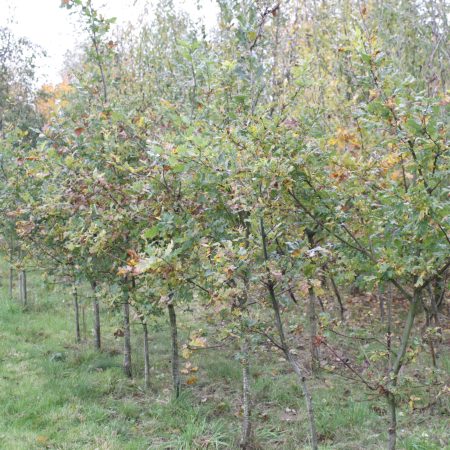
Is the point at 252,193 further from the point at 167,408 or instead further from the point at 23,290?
the point at 23,290

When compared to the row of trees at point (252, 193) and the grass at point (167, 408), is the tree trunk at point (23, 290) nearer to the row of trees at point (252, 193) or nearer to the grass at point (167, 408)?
the grass at point (167, 408)

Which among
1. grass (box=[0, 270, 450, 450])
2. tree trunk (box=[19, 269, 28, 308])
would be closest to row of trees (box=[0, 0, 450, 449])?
grass (box=[0, 270, 450, 450])

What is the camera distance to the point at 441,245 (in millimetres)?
3115

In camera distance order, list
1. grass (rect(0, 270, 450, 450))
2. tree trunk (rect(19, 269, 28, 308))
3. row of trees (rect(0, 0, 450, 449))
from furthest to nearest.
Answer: tree trunk (rect(19, 269, 28, 308)), grass (rect(0, 270, 450, 450)), row of trees (rect(0, 0, 450, 449))

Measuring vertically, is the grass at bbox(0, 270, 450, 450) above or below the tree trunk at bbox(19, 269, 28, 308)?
below

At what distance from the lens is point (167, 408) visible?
5445 mm

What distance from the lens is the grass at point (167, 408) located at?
4.73 m

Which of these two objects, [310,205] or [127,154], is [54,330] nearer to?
[127,154]

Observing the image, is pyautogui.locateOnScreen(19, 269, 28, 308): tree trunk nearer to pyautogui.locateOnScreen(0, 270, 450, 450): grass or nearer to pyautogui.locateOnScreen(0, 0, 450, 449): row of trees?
pyautogui.locateOnScreen(0, 270, 450, 450): grass

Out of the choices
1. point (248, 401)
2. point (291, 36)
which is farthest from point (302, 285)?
point (291, 36)

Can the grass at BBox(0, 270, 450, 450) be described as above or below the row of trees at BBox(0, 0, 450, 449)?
below

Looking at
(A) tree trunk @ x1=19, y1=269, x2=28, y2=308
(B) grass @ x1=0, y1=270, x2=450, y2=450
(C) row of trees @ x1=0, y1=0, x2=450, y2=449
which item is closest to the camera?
(C) row of trees @ x1=0, y1=0, x2=450, y2=449

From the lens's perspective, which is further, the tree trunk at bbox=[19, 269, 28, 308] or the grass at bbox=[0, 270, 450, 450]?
the tree trunk at bbox=[19, 269, 28, 308]

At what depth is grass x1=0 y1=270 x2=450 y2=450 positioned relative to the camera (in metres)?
4.73
